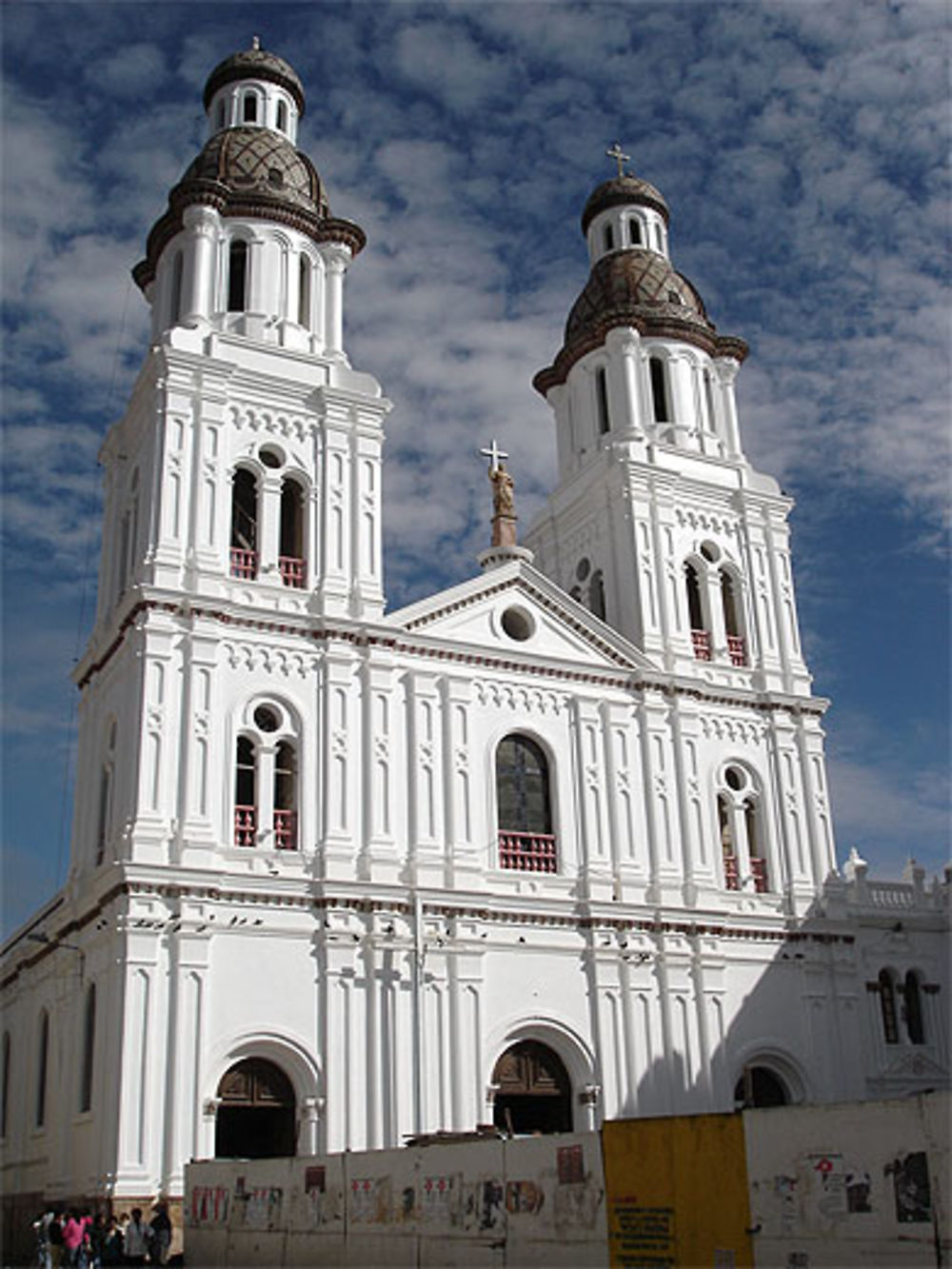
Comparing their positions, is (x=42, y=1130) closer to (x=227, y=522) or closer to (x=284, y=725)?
(x=284, y=725)

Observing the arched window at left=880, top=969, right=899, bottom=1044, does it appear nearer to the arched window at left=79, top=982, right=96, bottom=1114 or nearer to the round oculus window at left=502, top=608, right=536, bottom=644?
the round oculus window at left=502, top=608, right=536, bottom=644

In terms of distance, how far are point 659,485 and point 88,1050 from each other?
18.2 metres

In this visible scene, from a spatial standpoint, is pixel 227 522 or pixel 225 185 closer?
pixel 227 522

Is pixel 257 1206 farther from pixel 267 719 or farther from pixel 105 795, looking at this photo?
pixel 105 795

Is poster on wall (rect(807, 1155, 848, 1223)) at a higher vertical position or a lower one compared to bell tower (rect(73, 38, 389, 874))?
lower

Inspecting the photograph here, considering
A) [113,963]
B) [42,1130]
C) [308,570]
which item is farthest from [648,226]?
[42,1130]

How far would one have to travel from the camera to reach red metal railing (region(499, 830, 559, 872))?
27.5 meters

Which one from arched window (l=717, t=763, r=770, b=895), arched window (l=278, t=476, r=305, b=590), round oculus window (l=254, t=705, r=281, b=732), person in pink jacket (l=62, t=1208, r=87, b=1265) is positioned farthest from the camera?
arched window (l=717, t=763, r=770, b=895)

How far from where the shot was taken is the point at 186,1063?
73.3ft

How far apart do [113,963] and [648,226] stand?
24947 mm

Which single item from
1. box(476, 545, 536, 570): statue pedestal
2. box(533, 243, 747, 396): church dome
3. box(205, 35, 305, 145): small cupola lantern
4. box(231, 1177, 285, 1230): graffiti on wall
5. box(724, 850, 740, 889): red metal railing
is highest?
box(205, 35, 305, 145): small cupola lantern

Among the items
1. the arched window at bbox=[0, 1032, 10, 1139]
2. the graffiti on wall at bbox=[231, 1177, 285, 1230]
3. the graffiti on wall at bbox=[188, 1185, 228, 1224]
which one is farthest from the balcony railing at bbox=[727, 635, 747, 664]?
the arched window at bbox=[0, 1032, 10, 1139]

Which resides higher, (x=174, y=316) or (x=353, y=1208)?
(x=174, y=316)

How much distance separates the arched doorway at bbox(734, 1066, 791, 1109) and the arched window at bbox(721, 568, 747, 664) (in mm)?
9431
